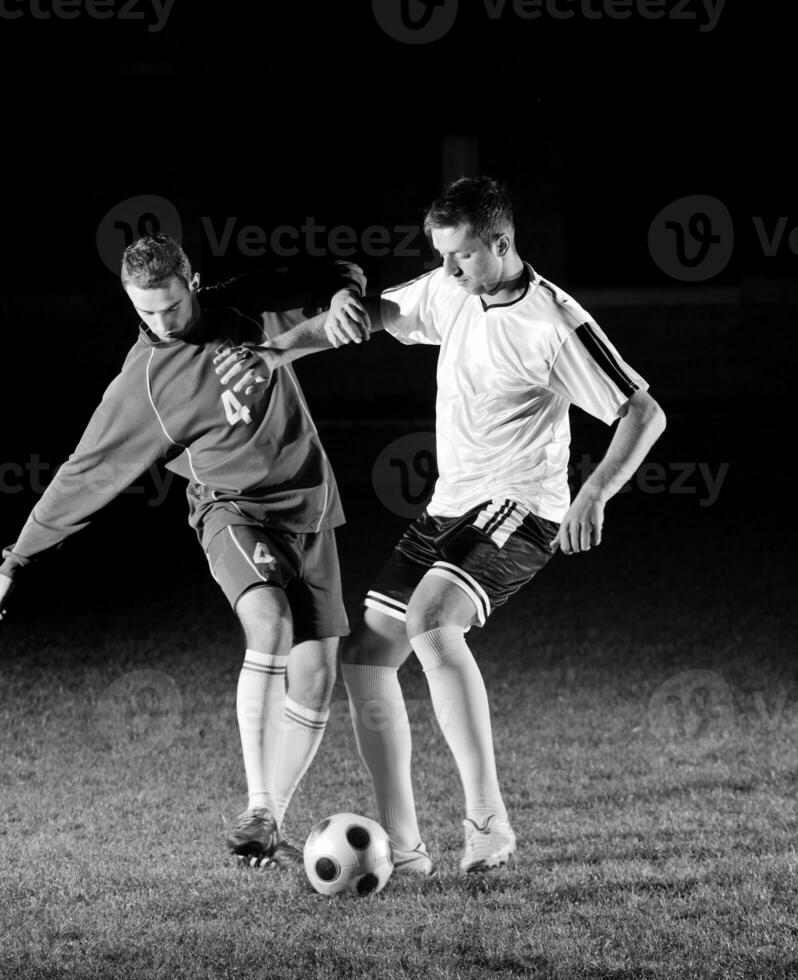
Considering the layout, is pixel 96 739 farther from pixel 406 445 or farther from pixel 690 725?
pixel 406 445

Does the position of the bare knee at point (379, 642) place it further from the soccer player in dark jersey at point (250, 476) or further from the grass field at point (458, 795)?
the grass field at point (458, 795)

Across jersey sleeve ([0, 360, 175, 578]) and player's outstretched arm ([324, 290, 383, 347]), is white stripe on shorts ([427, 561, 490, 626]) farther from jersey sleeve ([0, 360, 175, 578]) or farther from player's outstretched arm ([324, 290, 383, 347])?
jersey sleeve ([0, 360, 175, 578])

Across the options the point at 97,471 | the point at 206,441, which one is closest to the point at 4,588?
the point at 97,471

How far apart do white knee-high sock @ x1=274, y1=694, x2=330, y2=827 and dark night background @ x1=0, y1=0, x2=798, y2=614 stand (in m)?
13.6

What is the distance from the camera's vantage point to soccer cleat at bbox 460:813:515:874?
406 centimetres

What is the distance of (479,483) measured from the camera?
427cm

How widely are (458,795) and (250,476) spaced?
4.79 feet

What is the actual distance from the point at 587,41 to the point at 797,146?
328cm

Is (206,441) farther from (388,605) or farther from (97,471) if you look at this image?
(388,605)

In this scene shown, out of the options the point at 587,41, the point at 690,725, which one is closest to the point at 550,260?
the point at 587,41

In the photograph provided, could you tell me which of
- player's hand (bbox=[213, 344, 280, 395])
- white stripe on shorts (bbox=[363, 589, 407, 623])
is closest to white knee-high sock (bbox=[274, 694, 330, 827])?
white stripe on shorts (bbox=[363, 589, 407, 623])

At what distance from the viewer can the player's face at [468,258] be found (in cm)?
402

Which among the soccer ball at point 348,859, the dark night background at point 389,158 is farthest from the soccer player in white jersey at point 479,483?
the dark night background at point 389,158

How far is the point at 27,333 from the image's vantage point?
19172 mm
